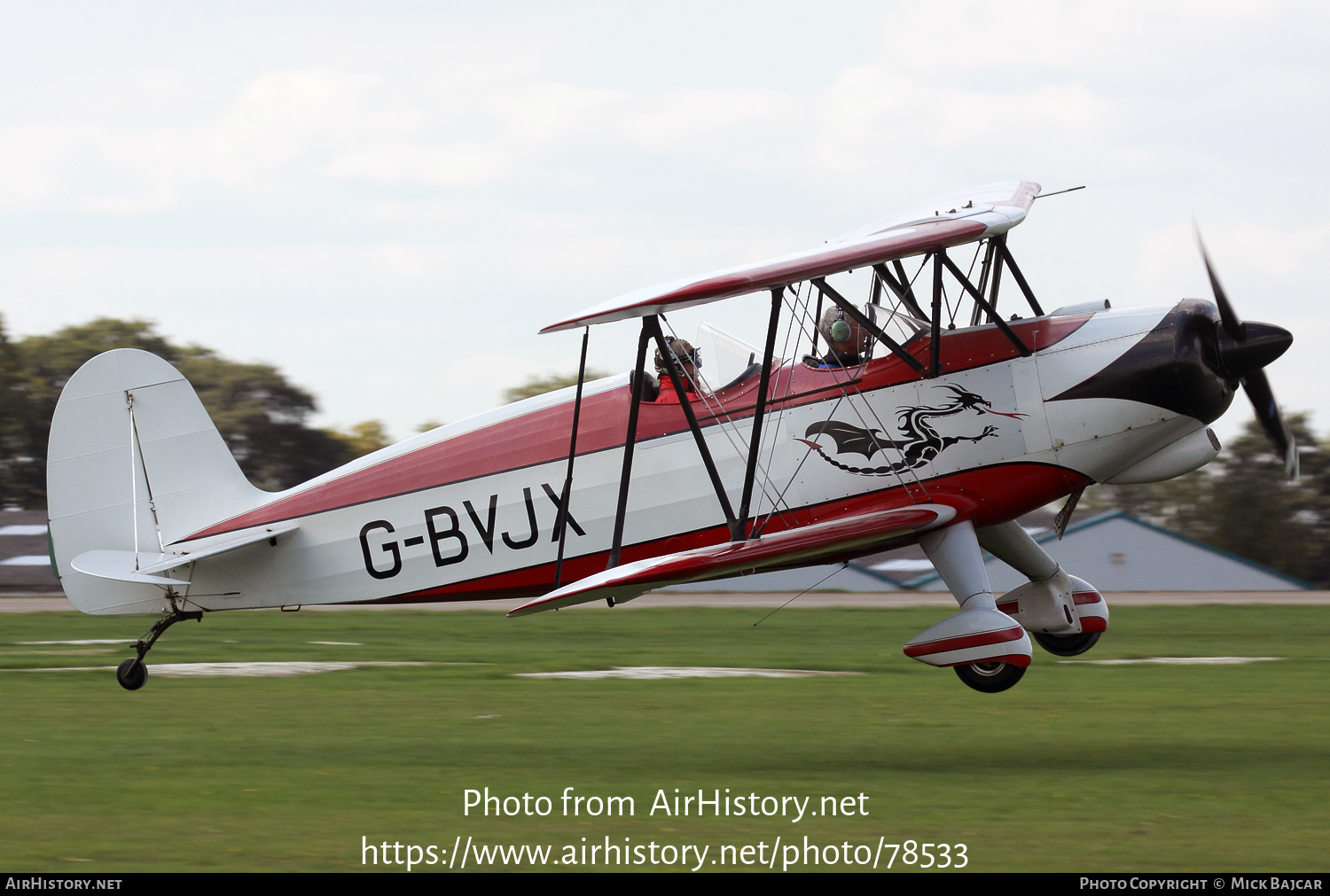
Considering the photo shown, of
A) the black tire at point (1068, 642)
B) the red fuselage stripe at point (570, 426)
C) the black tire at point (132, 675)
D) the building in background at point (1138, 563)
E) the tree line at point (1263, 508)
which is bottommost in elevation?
the tree line at point (1263, 508)

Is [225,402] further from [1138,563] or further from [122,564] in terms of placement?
[122,564]

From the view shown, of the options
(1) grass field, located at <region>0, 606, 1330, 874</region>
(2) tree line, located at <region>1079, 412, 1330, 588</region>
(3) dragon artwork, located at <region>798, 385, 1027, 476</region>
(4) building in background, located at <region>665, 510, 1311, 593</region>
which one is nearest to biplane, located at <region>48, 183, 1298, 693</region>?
(3) dragon artwork, located at <region>798, 385, 1027, 476</region>

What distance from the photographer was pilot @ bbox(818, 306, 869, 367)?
11.2 meters

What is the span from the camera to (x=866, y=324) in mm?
10719

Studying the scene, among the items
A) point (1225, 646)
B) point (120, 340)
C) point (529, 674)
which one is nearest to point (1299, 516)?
point (1225, 646)

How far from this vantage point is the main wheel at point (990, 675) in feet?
35.1

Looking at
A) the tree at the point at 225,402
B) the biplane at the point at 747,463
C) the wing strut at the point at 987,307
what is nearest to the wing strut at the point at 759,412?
the biplane at the point at 747,463

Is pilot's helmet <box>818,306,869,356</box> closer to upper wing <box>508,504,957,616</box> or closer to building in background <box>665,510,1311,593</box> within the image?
upper wing <box>508,504,957,616</box>

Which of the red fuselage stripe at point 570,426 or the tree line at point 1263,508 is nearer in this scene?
the red fuselage stripe at point 570,426

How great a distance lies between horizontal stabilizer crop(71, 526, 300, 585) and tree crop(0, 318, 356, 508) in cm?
4096

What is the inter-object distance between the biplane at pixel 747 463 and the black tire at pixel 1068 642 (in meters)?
0.02

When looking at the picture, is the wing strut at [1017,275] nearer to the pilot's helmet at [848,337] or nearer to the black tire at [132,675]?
the pilot's helmet at [848,337]

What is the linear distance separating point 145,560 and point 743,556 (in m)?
5.98
